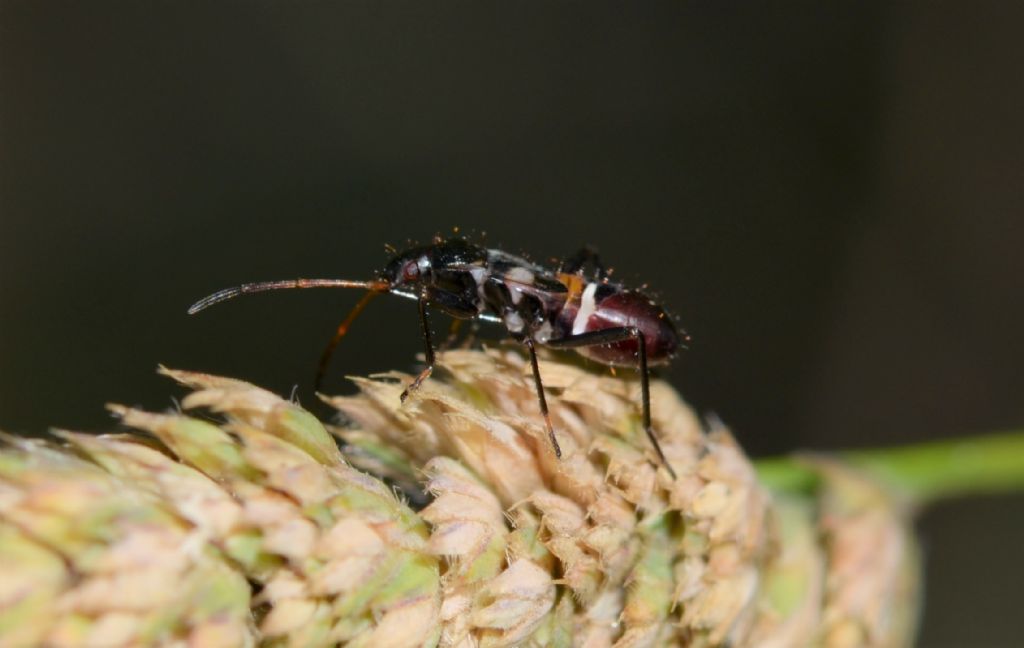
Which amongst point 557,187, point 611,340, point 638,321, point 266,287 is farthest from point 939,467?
point 557,187

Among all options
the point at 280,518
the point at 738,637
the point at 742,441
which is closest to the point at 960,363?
the point at 742,441

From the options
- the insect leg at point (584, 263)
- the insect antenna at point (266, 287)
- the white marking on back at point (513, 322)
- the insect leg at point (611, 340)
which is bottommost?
the insect leg at point (611, 340)

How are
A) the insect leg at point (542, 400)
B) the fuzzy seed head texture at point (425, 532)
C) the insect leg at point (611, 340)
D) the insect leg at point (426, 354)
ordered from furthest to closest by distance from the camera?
1. the insect leg at point (611, 340)
2. the insect leg at point (426, 354)
3. the insect leg at point (542, 400)
4. the fuzzy seed head texture at point (425, 532)

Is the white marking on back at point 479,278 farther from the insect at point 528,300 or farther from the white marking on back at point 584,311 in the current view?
the white marking on back at point 584,311

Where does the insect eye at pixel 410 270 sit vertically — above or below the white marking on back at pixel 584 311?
above

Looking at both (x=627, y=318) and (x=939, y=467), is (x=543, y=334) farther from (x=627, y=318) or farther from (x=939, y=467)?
(x=939, y=467)

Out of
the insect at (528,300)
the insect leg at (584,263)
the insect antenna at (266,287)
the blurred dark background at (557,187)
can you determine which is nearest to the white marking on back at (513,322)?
the insect at (528,300)

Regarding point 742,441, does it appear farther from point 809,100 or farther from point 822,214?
point 809,100
